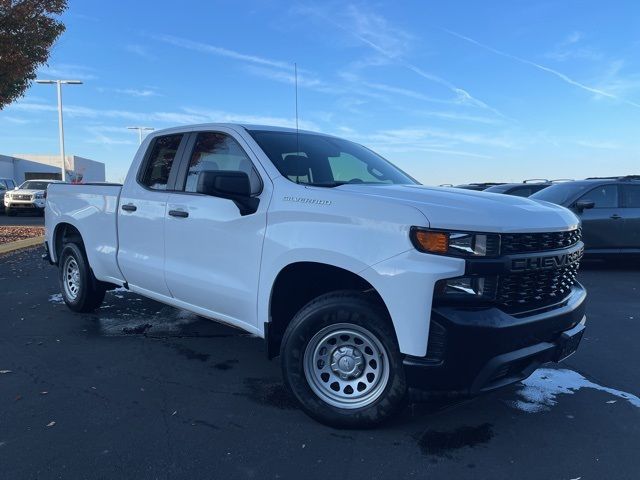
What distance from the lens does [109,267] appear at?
521cm

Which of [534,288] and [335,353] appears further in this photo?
[335,353]

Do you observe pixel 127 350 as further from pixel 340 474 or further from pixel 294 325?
pixel 340 474

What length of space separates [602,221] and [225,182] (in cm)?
817

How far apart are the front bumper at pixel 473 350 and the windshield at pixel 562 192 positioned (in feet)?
22.7

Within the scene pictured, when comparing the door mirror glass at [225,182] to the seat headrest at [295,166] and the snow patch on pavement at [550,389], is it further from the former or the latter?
the snow patch on pavement at [550,389]

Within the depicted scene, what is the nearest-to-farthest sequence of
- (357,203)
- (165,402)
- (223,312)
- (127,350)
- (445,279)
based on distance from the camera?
(445,279), (357,203), (165,402), (223,312), (127,350)

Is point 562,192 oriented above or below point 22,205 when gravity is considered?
above

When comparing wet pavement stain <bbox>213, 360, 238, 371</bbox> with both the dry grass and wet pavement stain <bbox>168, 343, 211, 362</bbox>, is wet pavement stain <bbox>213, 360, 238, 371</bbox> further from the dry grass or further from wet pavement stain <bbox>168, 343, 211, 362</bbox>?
the dry grass

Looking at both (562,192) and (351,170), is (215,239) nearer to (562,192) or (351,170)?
(351,170)

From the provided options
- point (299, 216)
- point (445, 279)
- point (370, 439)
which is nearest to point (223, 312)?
point (299, 216)

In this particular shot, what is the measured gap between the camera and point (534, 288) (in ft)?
9.98

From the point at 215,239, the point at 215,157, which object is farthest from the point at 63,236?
the point at 215,239

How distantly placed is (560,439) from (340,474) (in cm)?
141

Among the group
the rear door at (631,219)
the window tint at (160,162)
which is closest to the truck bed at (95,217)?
the window tint at (160,162)
